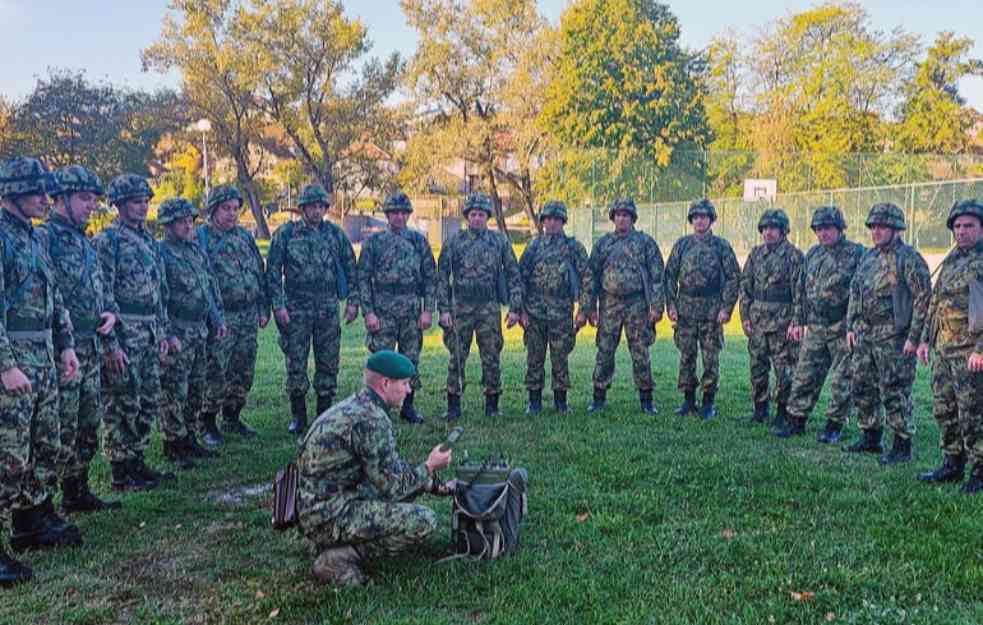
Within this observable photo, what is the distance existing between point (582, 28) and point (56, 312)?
34450 millimetres

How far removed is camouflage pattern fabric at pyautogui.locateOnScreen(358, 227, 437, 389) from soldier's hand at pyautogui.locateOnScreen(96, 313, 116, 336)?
298cm

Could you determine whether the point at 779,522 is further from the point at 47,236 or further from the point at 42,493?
the point at 47,236

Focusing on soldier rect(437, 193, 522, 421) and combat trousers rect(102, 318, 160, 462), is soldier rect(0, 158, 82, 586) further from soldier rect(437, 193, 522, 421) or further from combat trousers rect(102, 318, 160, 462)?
soldier rect(437, 193, 522, 421)

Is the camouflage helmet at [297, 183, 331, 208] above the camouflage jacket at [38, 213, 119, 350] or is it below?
above

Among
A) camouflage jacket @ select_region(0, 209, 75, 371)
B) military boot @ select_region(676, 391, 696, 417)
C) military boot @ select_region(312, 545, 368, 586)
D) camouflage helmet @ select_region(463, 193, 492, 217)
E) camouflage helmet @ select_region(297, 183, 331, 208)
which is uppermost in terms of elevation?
camouflage helmet @ select_region(297, 183, 331, 208)


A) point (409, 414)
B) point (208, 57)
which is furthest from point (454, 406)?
point (208, 57)

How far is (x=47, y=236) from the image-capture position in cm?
530

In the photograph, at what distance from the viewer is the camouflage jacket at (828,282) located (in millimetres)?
7398

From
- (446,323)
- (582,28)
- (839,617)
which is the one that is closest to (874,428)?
(839,617)

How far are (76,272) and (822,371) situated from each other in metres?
6.24

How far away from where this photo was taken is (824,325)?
7.48 metres

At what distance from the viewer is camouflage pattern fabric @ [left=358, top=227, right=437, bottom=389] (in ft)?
27.4

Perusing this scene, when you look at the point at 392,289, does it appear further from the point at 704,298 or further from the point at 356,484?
the point at 356,484

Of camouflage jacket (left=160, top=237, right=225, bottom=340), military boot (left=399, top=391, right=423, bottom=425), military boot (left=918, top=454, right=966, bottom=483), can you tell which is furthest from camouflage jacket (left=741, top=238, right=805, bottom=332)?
camouflage jacket (left=160, top=237, right=225, bottom=340)
